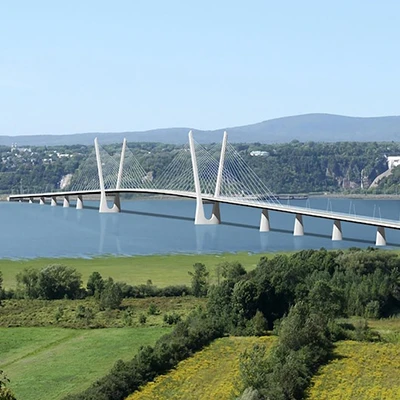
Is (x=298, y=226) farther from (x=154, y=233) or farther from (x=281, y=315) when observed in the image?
(x=281, y=315)

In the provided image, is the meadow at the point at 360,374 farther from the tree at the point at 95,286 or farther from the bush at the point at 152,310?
the tree at the point at 95,286

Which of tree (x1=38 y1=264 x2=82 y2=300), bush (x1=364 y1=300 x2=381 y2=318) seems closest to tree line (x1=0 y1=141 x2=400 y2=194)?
tree (x1=38 y1=264 x2=82 y2=300)

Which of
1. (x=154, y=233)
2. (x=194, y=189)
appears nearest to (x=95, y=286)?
(x=154, y=233)

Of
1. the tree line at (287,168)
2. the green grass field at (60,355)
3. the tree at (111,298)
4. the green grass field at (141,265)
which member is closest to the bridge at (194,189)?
the tree line at (287,168)

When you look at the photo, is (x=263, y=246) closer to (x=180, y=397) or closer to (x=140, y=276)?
(x=140, y=276)

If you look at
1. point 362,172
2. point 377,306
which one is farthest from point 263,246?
point 362,172

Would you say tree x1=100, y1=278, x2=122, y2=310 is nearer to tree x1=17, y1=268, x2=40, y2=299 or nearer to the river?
tree x1=17, y1=268, x2=40, y2=299
